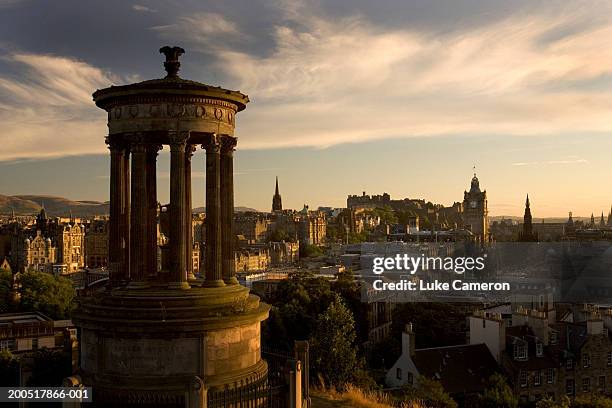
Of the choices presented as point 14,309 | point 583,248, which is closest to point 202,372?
point 14,309

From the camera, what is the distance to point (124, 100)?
578 inches

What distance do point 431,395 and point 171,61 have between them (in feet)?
65.9

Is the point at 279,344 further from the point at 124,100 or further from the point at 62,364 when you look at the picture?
the point at 124,100

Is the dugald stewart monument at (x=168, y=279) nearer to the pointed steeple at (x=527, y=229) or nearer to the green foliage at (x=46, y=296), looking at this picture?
the green foliage at (x=46, y=296)

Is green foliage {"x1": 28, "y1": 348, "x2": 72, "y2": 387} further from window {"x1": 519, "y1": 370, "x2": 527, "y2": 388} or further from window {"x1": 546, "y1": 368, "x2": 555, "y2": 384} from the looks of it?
window {"x1": 546, "y1": 368, "x2": 555, "y2": 384}

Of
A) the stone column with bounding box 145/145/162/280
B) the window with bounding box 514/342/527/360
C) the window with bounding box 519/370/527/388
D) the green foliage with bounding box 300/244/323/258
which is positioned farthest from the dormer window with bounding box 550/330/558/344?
the green foliage with bounding box 300/244/323/258

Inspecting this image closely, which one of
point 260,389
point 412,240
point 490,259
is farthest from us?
point 412,240

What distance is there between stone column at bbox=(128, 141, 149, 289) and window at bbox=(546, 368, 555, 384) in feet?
102

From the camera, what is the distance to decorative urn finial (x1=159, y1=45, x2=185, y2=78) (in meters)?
15.3

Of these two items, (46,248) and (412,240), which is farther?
(412,240)

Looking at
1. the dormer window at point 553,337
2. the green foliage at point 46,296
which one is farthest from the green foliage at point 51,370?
the green foliage at point 46,296

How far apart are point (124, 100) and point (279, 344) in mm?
33504

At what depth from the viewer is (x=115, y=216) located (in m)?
15.6

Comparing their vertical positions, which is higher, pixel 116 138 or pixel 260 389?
pixel 116 138
